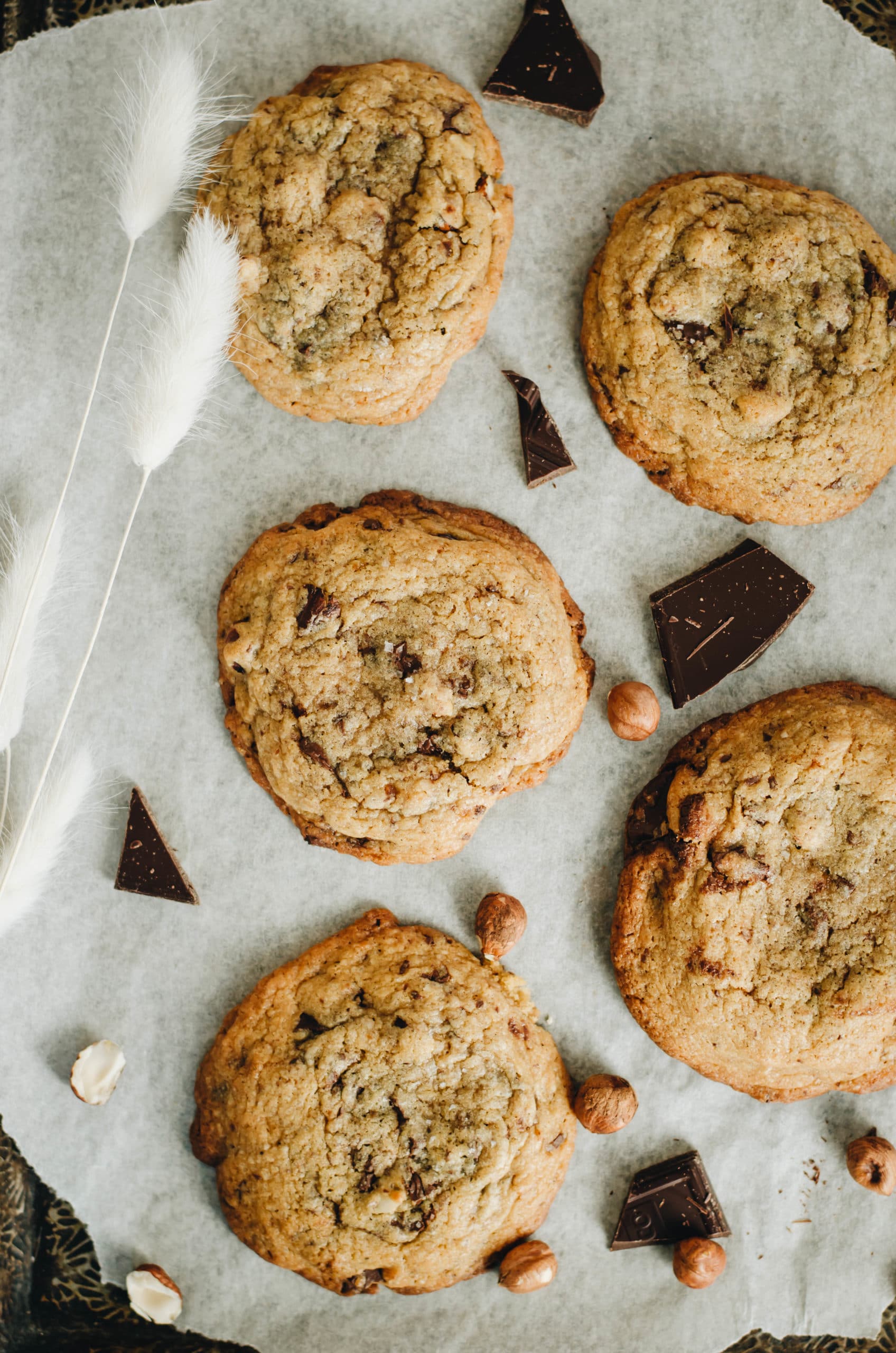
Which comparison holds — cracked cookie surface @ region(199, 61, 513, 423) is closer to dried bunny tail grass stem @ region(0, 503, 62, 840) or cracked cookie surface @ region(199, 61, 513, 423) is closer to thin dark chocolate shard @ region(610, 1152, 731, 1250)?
dried bunny tail grass stem @ region(0, 503, 62, 840)

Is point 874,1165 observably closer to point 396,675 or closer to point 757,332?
point 396,675

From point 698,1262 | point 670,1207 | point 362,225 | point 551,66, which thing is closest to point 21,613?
point 362,225

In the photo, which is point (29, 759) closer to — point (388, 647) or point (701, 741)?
point (388, 647)

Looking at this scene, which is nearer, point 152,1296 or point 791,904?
point 791,904

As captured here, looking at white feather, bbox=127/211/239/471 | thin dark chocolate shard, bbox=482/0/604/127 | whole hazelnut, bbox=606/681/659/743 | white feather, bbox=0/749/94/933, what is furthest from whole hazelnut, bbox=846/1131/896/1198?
thin dark chocolate shard, bbox=482/0/604/127

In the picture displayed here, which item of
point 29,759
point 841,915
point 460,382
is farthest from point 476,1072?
point 460,382

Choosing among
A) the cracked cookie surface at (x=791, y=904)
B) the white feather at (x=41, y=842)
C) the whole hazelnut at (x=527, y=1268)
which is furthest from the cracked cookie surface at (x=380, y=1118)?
the white feather at (x=41, y=842)

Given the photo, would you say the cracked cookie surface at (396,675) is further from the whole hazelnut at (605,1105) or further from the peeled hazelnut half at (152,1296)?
the peeled hazelnut half at (152,1296)
